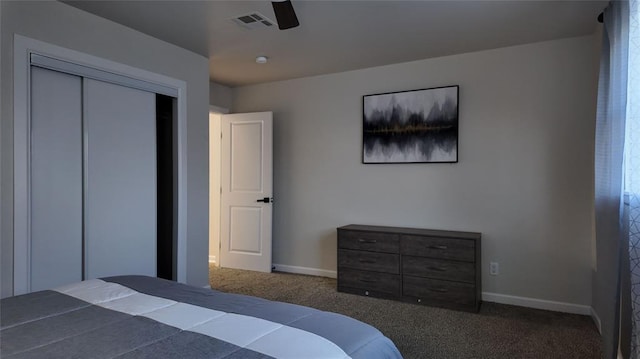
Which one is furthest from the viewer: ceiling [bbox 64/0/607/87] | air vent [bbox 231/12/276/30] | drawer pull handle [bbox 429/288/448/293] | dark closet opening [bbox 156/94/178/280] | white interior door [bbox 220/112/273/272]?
white interior door [bbox 220/112/273/272]

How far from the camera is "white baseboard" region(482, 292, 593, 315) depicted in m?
3.17

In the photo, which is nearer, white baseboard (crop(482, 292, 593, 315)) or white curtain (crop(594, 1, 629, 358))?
white curtain (crop(594, 1, 629, 358))

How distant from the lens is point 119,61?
2.95 meters

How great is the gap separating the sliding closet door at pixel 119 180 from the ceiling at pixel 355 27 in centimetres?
63

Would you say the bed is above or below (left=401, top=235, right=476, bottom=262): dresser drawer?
above

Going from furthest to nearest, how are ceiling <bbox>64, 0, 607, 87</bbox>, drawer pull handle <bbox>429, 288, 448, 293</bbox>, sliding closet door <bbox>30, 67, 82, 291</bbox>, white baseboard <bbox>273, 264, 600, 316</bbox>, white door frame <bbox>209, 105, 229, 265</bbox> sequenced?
white door frame <bbox>209, 105, 229, 265</bbox> < drawer pull handle <bbox>429, 288, 448, 293</bbox> < white baseboard <bbox>273, 264, 600, 316</bbox> < ceiling <bbox>64, 0, 607, 87</bbox> < sliding closet door <bbox>30, 67, 82, 291</bbox>

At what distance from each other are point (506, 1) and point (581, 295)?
2462 millimetres

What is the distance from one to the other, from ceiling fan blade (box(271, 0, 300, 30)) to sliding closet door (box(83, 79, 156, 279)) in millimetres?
1634

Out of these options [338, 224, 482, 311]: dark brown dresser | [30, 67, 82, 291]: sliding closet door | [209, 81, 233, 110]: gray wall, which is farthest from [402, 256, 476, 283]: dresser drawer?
[209, 81, 233, 110]: gray wall

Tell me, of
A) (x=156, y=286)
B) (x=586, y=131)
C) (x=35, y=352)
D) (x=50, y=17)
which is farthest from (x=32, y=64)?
(x=586, y=131)

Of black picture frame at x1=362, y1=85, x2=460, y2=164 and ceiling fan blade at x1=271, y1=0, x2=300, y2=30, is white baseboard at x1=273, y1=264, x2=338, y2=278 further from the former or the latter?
ceiling fan blade at x1=271, y1=0, x2=300, y2=30

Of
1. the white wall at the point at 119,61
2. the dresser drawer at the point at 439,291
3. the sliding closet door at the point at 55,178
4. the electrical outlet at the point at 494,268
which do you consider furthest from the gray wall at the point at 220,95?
the electrical outlet at the point at 494,268

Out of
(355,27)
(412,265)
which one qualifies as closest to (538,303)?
(412,265)

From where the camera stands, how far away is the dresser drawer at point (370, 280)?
11.6 feet
